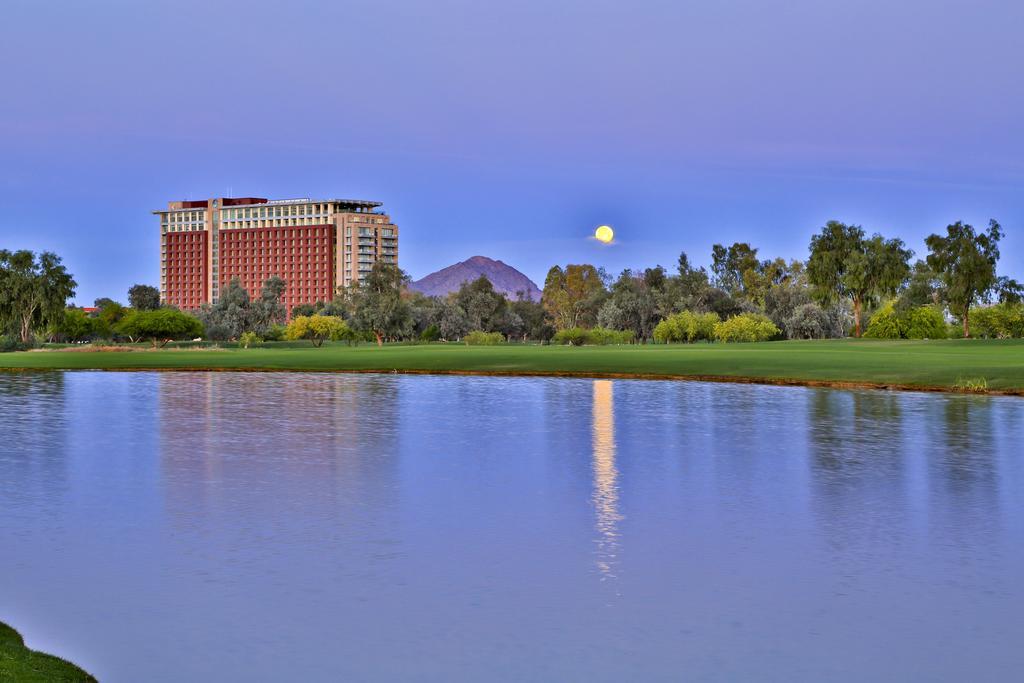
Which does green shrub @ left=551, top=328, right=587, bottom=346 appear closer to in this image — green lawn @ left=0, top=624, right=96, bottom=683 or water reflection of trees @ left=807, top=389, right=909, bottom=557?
water reflection of trees @ left=807, top=389, right=909, bottom=557

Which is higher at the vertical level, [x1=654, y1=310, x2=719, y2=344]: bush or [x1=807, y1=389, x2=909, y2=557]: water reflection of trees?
[x1=654, y1=310, x2=719, y2=344]: bush

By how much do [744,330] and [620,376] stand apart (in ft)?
195

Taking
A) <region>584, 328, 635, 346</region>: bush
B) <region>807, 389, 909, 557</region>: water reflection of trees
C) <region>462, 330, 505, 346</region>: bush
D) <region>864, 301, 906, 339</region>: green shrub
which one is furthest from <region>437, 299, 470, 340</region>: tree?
<region>807, 389, 909, 557</region>: water reflection of trees

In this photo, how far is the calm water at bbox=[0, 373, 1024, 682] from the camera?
9.71 meters

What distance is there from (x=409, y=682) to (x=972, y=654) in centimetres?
481

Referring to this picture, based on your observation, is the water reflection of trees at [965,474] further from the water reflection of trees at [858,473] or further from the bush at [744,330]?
the bush at [744,330]

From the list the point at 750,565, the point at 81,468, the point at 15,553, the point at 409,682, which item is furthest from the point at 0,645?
the point at 81,468

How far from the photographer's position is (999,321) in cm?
10981

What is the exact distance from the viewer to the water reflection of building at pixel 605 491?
13422 millimetres

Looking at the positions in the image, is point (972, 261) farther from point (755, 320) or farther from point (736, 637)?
point (736, 637)

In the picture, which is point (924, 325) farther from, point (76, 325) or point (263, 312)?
point (76, 325)

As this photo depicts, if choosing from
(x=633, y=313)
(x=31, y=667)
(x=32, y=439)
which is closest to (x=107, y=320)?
(x=633, y=313)

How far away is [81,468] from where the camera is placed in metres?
20.9

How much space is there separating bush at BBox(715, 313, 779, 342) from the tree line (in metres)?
0.13
